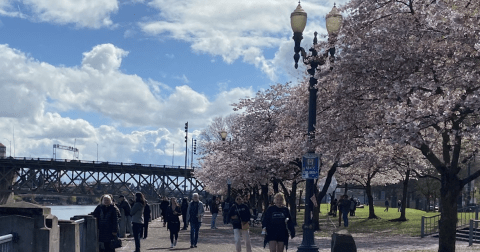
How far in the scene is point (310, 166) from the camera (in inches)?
571

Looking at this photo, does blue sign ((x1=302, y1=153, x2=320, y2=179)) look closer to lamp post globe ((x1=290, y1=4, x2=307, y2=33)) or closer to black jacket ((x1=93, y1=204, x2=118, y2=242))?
lamp post globe ((x1=290, y1=4, x2=307, y2=33))

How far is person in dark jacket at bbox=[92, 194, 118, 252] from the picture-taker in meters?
14.3

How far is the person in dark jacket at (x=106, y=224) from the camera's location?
14281 mm

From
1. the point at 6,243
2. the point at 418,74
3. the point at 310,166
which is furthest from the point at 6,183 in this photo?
the point at 6,243

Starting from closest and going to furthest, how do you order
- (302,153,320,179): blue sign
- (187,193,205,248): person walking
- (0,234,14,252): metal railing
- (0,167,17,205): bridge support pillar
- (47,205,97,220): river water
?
(0,234,14,252): metal railing < (302,153,320,179): blue sign < (187,193,205,248): person walking < (47,205,97,220): river water < (0,167,17,205): bridge support pillar

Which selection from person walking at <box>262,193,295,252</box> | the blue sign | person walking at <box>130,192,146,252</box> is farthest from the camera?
person walking at <box>130,192,146,252</box>

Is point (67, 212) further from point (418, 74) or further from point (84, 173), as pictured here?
point (418, 74)

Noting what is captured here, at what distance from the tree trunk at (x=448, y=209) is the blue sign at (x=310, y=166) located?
3856mm

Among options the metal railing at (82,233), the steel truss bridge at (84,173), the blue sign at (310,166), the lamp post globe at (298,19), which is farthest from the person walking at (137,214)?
the steel truss bridge at (84,173)

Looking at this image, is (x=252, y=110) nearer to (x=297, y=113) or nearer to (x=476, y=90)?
(x=297, y=113)

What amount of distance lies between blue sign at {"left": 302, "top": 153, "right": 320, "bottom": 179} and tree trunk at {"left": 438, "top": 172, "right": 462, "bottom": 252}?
386 centimetres

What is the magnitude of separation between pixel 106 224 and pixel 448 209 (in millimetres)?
8586

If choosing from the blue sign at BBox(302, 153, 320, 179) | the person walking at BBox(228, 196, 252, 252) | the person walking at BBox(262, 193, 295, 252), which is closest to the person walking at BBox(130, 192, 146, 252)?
the person walking at BBox(228, 196, 252, 252)

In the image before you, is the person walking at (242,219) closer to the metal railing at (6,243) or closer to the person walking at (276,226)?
the person walking at (276,226)
